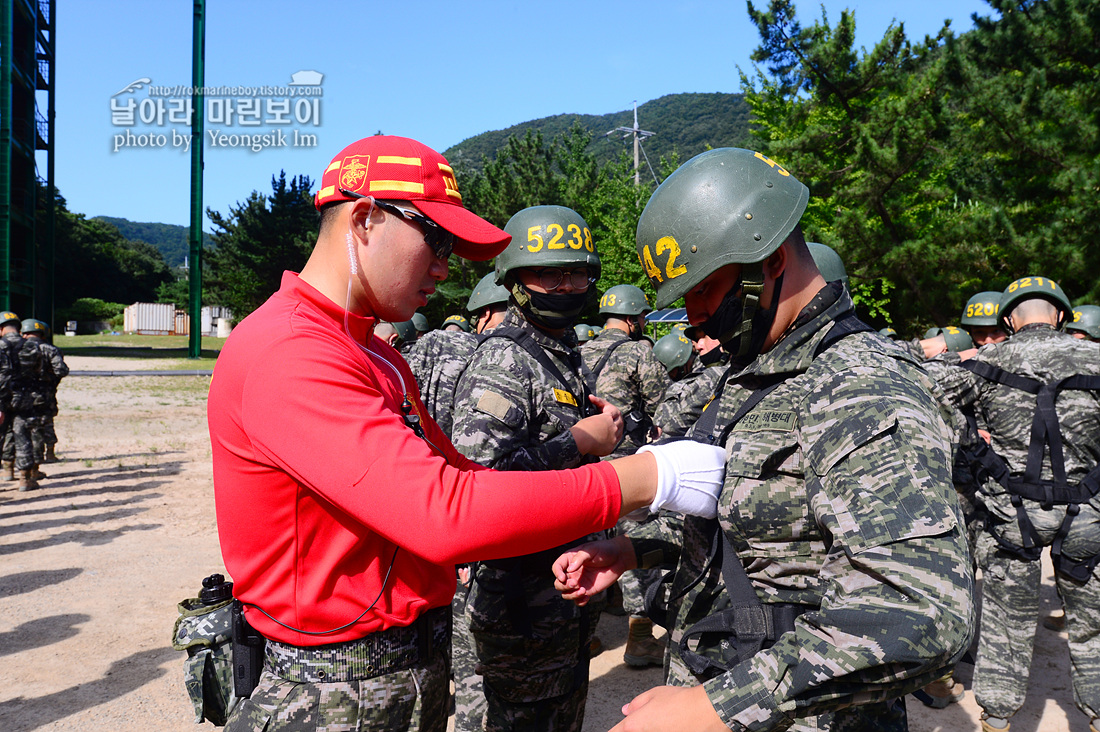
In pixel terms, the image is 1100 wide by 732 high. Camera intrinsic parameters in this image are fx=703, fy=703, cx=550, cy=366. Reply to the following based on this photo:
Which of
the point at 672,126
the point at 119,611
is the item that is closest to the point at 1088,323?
the point at 119,611

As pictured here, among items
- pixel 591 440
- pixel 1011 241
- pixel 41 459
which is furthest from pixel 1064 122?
pixel 41 459

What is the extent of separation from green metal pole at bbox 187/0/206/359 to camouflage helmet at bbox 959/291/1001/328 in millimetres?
31994

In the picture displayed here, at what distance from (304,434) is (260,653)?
0.80m

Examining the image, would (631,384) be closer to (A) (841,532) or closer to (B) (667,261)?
(B) (667,261)

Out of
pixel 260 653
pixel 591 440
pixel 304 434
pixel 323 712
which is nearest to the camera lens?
pixel 304 434

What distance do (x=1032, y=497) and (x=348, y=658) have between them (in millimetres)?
5083

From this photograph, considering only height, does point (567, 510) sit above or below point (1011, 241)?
below

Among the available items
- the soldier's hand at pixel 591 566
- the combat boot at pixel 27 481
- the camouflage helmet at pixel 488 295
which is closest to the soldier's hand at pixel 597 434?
the soldier's hand at pixel 591 566

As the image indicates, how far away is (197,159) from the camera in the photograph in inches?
1335

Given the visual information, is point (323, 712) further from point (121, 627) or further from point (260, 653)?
point (121, 627)

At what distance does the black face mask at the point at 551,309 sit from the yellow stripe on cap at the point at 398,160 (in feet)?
6.51

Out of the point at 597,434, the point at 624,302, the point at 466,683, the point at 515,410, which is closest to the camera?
the point at 597,434

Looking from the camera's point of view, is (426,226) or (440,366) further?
(440,366)

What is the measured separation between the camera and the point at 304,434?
1.65 metres
